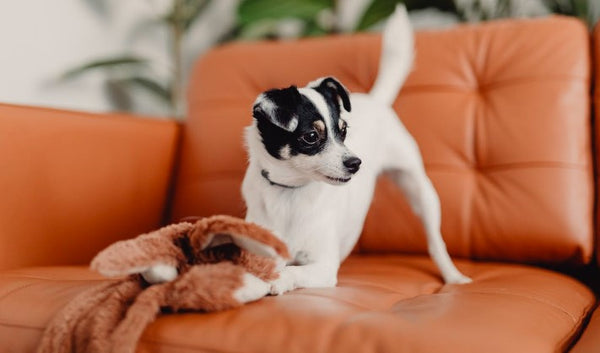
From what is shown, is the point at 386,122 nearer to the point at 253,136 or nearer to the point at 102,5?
the point at 253,136

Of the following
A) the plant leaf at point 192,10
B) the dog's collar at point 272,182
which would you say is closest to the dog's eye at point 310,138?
the dog's collar at point 272,182

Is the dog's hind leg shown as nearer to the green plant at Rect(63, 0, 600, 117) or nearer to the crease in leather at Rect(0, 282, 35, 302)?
the green plant at Rect(63, 0, 600, 117)

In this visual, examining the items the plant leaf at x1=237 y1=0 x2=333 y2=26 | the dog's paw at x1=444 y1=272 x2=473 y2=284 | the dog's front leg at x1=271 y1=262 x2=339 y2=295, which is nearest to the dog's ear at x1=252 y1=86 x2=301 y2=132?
the dog's front leg at x1=271 y1=262 x2=339 y2=295

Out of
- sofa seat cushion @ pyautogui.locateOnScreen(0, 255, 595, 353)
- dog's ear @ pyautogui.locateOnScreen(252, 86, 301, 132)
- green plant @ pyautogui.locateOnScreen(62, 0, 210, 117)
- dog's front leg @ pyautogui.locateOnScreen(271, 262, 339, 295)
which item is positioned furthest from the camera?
green plant @ pyautogui.locateOnScreen(62, 0, 210, 117)

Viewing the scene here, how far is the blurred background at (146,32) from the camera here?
77.0 inches

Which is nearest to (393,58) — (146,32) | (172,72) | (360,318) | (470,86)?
(470,86)

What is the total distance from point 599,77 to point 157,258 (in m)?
1.19

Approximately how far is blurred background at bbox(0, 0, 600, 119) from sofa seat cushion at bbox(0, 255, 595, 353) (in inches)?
36.9

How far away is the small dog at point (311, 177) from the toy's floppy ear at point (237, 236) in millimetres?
125

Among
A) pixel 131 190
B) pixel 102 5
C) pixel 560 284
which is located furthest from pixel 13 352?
pixel 102 5

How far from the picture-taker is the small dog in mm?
1177

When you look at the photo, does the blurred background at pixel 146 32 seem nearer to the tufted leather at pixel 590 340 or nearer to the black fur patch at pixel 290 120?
the black fur patch at pixel 290 120

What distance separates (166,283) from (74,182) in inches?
27.5

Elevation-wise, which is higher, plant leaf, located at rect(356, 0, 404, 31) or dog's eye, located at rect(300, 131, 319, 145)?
plant leaf, located at rect(356, 0, 404, 31)
